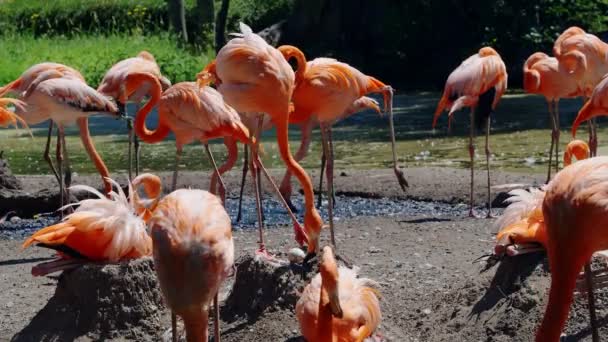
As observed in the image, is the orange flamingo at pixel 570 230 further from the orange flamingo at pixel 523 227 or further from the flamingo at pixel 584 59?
the flamingo at pixel 584 59

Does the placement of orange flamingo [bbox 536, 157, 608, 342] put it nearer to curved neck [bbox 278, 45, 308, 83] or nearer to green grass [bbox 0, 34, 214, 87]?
curved neck [bbox 278, 45, 308, 83]

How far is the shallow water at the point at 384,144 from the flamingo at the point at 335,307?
15.9ft

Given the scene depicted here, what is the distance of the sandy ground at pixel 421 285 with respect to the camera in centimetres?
458

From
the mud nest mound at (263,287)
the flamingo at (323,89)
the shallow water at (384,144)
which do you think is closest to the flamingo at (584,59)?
the shallow water at (384,144)

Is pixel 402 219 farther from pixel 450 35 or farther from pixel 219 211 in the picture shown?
pixel 450 35

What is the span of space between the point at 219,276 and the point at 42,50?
17.7m

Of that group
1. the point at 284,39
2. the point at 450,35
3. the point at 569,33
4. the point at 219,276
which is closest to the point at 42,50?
the point at 284,39

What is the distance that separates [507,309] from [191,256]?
5.21ft

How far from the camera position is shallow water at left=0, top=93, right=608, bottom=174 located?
32.7 ft

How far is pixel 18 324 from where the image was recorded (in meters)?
4.97

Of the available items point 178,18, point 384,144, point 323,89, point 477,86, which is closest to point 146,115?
point 323,89

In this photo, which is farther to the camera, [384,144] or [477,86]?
[384,144]

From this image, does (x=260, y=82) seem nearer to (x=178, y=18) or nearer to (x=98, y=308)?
(x=98, y=308)

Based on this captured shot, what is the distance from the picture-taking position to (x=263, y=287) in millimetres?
4859
